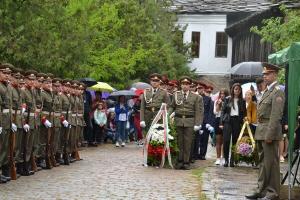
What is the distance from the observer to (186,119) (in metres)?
18.2

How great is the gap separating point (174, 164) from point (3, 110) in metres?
5.85

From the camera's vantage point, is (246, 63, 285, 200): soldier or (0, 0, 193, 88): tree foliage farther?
(0, 0, 193, 88): tree foliage

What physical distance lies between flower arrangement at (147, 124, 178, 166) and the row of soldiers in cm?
198

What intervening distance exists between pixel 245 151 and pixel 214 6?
1697 inches

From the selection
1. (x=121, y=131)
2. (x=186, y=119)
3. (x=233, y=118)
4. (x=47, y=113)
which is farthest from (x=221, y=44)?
(x=47, y=113)

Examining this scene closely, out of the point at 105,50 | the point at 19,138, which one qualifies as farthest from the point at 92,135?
the point at 19,138

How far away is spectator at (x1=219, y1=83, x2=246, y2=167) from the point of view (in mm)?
18625

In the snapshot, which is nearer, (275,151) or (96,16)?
(275,151)

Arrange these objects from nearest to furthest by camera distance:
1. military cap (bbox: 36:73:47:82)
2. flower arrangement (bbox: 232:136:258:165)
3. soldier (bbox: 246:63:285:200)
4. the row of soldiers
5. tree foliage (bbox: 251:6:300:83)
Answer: soldier (bbox: 246:63:285:200), the row of soldiers, military cap (bbox: 36:73:47:82), flower arrangement (bbox: 232:136:258:165), tree foliage (bbox: 251:6:300:83)

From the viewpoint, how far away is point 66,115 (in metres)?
18.1

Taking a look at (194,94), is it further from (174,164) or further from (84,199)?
(84,199)

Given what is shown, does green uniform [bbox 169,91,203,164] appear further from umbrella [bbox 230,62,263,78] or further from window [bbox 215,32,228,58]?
window [bbox 215,32,228,58]

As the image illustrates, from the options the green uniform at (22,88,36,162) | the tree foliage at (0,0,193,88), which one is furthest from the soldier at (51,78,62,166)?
the tree foliage at (0,0,193,88)

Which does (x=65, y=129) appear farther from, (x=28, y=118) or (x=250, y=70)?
(x=250, y=70)
